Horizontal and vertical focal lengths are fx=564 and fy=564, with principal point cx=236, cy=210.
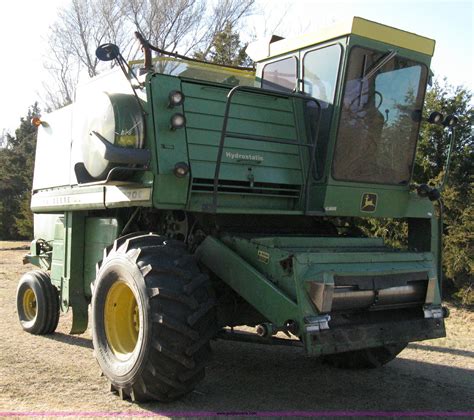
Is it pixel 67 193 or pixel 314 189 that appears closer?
pixel 314 189

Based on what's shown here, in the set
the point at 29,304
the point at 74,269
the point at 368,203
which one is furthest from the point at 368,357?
the point at 29,304

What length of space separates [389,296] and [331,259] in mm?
571

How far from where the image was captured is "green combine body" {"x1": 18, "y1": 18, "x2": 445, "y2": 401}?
4195 millimetres

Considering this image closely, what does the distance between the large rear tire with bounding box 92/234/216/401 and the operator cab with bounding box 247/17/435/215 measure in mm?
1669

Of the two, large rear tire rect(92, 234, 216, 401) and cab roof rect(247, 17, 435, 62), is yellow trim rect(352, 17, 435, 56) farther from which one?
large rear tire rect(92, 234, 216, 401)

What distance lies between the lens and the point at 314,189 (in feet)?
17.7

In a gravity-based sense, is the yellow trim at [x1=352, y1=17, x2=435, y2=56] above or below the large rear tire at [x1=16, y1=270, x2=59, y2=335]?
above

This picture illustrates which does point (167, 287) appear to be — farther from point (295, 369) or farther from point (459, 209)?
point (459, 209)

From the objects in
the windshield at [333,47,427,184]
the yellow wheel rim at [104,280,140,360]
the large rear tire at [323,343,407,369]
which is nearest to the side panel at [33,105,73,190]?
the yellow wheel rim at [104,280,140,360]

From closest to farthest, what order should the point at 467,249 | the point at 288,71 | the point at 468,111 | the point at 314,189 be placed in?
the point at 314,189 < the point at 288,71 < the point at 467,249 < the point at 468,111

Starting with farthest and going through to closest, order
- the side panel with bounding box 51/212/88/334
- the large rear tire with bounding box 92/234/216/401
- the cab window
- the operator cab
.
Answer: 1. the side panel with bounding box 51/212/88/334
2. the cab window
3. the operator cab
4. the large rear tire with bounding box 92/234/216/401

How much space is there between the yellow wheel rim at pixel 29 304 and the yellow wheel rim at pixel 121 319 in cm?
297

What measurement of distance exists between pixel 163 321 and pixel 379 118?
9.63 ft

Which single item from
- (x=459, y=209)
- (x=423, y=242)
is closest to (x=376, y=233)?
(x=459, y=209)
